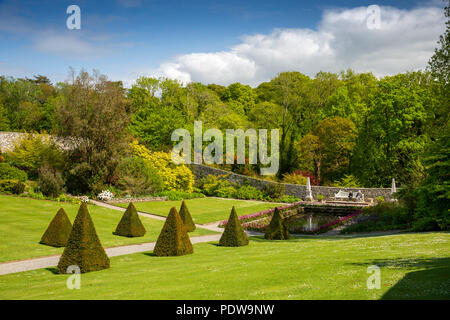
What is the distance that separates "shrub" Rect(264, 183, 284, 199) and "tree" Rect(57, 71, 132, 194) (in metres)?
14.7

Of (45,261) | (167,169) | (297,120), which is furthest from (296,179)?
(45,261)

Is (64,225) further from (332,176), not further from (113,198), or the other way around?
(332,176)

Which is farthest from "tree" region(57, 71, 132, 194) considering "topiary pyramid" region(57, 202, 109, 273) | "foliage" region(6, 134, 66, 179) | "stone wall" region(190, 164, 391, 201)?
"topiary pyramid" region(57, 202, 109, 273)

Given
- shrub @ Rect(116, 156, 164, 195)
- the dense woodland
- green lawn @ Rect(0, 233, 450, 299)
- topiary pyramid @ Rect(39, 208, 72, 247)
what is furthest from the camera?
shrub @ Rect(116, 156, 164, 195)

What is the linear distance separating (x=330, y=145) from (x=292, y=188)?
7409mm

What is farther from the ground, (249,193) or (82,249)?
(82,249)

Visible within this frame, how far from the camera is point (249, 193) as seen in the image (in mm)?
36844

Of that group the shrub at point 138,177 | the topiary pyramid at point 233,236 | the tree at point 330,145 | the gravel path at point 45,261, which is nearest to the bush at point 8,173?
the shrub at point 138,177

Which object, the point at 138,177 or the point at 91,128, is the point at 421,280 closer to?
the point at 91,128

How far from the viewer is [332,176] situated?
1666 inches

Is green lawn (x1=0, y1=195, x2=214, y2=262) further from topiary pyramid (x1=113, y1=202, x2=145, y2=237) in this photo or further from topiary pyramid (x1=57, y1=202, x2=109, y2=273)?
topiary pyramid (x1=57, y1=202, x2=109, y2=273)

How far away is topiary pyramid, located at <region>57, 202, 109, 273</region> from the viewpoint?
1141 cm

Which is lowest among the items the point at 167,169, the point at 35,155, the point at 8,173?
the point at 167,169
